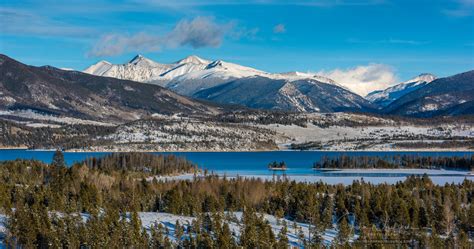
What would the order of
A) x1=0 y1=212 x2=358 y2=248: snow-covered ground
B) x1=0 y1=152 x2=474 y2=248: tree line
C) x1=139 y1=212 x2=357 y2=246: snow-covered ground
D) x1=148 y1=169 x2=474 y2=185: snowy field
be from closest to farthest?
x1=0 y1=152 x2=474 y2=248: tree line, x1=0 y1=212 x2=358 y2=248: snow-covered ground, x1=139 y1=212 x2=357 y2=246: snow-covered ground, x1=148 y1=169 x2=474 y2=185: snowy field

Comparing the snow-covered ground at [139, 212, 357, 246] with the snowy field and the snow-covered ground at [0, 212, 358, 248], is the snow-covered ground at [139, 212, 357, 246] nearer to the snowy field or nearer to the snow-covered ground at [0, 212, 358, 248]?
the snow-covered ground at [0, 212, 358, 248]

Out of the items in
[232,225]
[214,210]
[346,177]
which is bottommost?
[232,225]

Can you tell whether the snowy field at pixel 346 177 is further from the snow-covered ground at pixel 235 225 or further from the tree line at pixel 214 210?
the snow-covered ground at pixel 235 225

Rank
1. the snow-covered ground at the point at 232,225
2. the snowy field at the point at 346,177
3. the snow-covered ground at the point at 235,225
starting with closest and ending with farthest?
the snow-covered ground at the point at 232,225 < the snow-covered ground at the point at 235,225 < the snowy field at the point at 346,177

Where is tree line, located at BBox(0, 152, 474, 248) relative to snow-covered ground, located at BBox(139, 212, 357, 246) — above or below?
above

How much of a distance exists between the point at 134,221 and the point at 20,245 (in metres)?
11.1

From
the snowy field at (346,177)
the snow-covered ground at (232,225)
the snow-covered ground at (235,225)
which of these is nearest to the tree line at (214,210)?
the snow-covered ground at (232,225)

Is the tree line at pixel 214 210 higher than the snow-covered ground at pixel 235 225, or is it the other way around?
the tree line at pixel 214 210

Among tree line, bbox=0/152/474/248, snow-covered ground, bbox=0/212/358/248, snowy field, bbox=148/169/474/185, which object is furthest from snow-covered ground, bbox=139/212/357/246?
snowy field, bbox=148/169/474/185

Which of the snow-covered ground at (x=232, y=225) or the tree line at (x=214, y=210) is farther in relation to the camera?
the snow-covered ground at (x=232, y=225)

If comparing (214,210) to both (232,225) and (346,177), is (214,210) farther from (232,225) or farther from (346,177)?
(346,177)

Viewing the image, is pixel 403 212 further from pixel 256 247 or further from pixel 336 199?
pixel 256 247

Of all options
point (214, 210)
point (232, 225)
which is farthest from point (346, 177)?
point (232, 225)

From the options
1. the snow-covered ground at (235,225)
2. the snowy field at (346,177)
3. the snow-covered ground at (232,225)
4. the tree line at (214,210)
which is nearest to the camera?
the tree line at (214,210)
